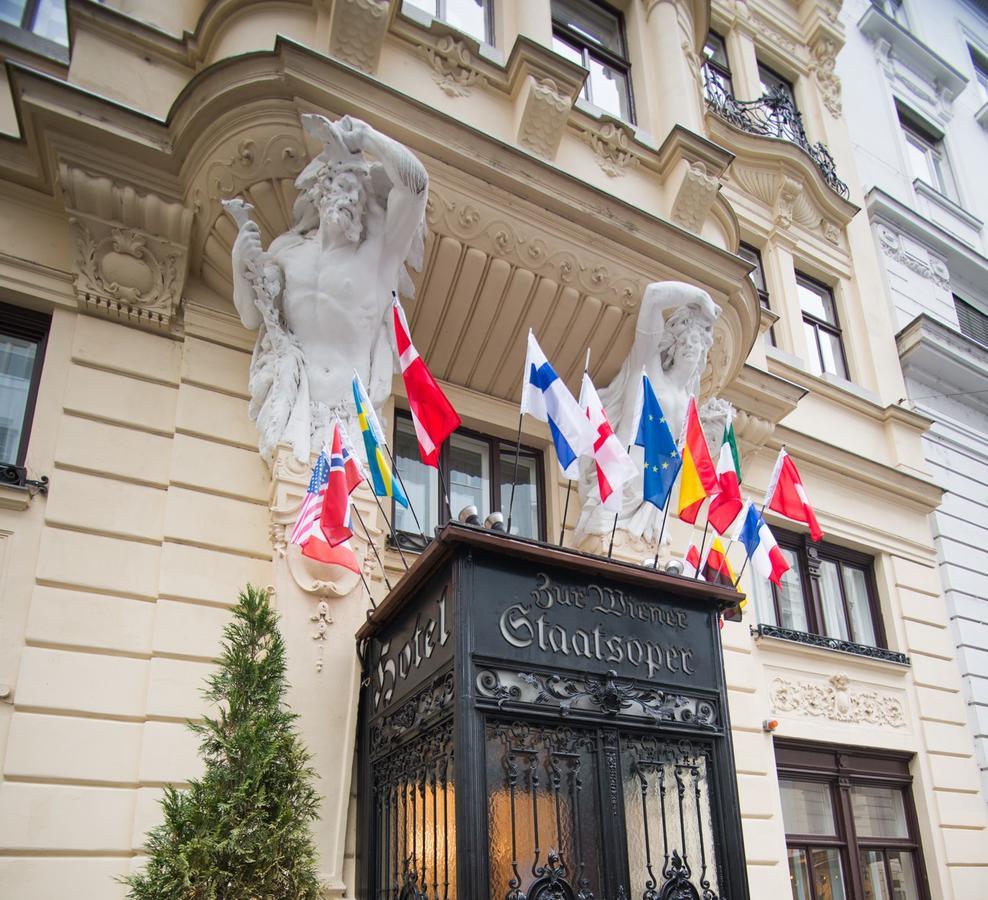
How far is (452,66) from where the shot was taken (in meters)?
8.12

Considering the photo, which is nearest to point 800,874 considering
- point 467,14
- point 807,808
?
point 807,808

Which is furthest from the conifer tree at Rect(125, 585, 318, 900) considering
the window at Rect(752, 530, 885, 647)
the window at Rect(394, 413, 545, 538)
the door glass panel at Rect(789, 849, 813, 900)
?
the window at Rect(752, 530, 885, 647)

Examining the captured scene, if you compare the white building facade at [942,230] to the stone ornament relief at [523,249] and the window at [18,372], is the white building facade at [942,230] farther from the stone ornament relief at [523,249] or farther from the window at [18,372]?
the window at [18,372]

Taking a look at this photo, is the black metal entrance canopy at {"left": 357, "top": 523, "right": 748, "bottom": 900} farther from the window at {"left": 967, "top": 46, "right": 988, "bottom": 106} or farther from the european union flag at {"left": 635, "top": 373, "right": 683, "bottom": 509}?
the window at {"left": 967, "top": 46, "right": 988, "bottom": 106}

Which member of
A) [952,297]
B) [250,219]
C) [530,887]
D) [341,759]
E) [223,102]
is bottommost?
[530,887]

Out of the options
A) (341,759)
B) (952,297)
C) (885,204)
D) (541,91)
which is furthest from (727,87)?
(341,759)

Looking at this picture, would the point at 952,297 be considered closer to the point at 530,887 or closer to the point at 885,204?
the point at 885,204

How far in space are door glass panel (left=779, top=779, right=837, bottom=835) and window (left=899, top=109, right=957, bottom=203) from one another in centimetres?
1247

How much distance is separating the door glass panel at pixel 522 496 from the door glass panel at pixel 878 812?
4.89 meters

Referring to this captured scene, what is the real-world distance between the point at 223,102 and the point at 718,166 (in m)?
4.86

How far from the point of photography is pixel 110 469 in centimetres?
671

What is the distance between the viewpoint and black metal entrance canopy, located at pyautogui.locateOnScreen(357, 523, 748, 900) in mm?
5340

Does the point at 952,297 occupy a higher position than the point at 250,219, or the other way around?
the point at 952,297

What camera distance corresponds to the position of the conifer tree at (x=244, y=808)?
15.8 ft
